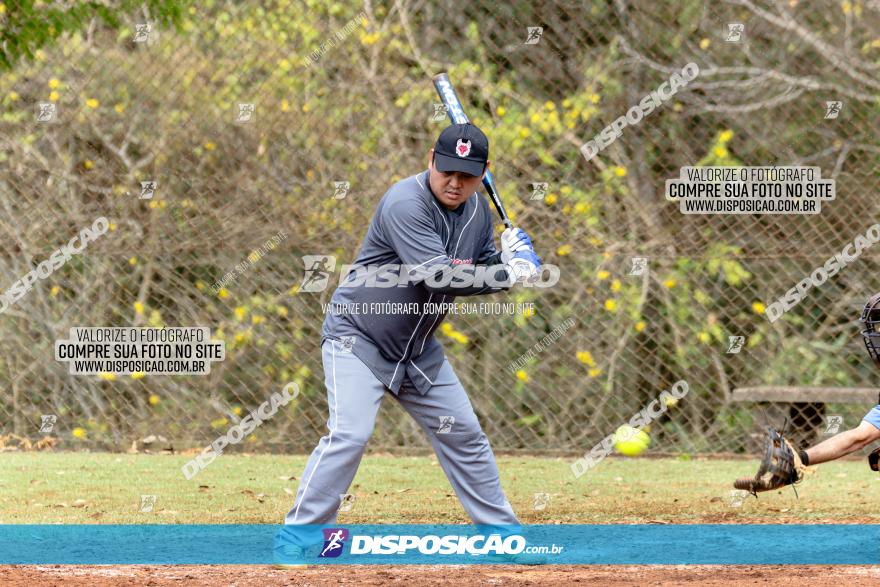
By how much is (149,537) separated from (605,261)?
3.71 m

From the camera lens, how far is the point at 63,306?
8250mm

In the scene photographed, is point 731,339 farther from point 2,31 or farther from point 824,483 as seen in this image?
point 2,31

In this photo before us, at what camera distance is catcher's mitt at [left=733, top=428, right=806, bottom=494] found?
455cm

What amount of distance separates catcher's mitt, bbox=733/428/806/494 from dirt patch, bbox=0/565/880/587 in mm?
360

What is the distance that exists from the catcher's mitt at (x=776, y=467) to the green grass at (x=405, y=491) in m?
1.56

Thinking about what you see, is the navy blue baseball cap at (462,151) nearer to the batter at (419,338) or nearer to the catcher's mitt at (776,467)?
the batter at (419,338)

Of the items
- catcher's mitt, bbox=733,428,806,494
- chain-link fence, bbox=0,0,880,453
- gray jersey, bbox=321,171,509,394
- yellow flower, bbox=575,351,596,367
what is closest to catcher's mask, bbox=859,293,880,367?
catcher's mitt, bbox=733,428,806,494

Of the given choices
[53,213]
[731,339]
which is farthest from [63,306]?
[731,339]

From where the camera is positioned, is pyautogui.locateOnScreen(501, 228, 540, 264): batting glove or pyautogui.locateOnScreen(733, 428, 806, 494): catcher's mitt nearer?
pyautogui.locateOnScreen(733, 428, 806, 494): catcher's mitt

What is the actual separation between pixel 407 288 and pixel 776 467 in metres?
1.55

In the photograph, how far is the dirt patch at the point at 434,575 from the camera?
456cm

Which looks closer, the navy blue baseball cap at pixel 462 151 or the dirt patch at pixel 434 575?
the dirt patch at pixel 434 575

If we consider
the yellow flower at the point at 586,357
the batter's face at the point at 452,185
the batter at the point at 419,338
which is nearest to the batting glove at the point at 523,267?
the batter at the point at 419,338

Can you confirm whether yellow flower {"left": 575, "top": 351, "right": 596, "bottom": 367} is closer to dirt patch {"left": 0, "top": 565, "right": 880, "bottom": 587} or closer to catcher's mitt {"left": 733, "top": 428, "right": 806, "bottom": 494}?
dirt patch {"left": 0, "top": 565, "right": 880, "bottom": 587}
